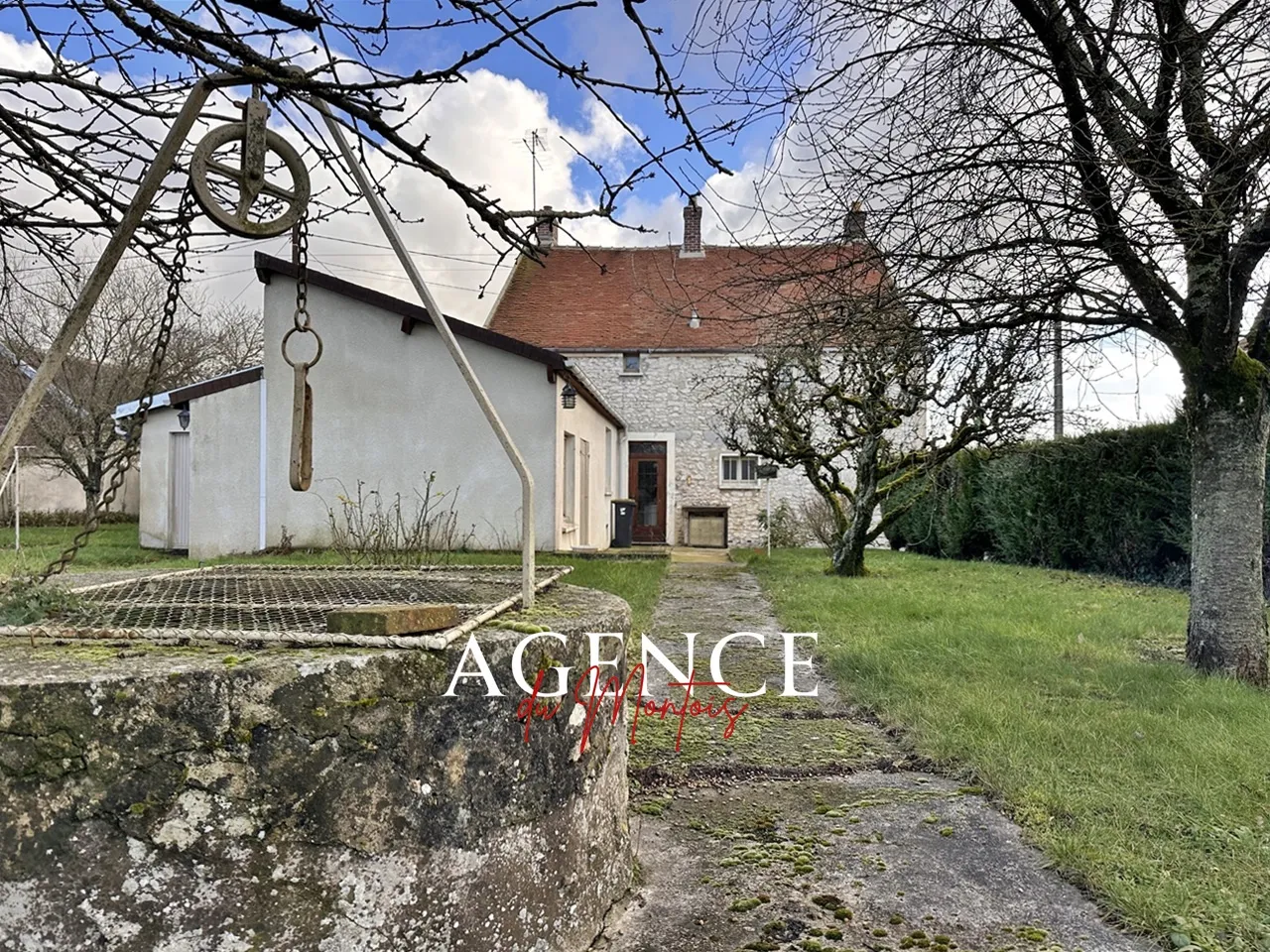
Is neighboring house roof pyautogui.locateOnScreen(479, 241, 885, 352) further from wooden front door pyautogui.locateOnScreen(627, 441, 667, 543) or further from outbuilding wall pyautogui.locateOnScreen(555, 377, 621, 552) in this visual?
outbuilding wall pyautogui.locateOnScreen(555, 377, 621, 552)

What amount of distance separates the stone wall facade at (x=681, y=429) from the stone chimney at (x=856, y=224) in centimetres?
1473

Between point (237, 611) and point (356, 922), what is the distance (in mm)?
960

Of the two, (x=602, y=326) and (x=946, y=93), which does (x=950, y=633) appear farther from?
(x=602, y=326)

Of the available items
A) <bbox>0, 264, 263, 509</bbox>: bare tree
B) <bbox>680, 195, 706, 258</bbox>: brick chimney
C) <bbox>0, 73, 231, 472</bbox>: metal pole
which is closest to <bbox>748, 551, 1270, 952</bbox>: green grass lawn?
<bbox>0, 73, 231, 472</bbox>: metal pole

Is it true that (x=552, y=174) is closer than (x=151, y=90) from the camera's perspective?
No

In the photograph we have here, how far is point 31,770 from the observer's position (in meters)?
1.58

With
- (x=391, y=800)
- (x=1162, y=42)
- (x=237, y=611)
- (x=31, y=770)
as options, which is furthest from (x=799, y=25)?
(x=31, y=770)

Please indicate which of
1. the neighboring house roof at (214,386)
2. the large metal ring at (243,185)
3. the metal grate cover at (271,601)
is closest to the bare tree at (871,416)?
the metal grate cover at (271,601)

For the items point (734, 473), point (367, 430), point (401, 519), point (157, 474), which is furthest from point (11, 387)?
point (734, 473)

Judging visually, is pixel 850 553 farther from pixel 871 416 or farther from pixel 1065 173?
pixel 1065 173

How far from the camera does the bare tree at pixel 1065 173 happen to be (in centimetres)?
384

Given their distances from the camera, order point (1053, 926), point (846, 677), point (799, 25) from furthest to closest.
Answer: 1. point (846, 677)
2. point (799, 25)
3. point (1053, 926)

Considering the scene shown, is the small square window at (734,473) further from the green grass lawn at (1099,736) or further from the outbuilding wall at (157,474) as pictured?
the green grass lawn at (1099,736)

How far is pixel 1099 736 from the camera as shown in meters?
3.80
